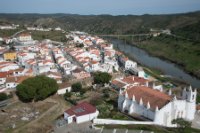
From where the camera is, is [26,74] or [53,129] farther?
[26,74]

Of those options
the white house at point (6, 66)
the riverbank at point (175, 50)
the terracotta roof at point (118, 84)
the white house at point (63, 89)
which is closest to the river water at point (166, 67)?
the riverbank at point (175, 50)

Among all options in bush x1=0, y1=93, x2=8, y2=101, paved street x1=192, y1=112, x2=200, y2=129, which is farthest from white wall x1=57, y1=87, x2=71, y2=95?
paved street x1=192, y1=112, x2=200, y2=129

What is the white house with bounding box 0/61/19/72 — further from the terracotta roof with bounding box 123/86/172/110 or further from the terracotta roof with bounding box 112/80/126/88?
the terracotta roof with bounding box 123/86/172/110

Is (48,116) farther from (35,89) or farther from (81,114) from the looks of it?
(35,89)

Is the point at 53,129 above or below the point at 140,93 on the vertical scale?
below

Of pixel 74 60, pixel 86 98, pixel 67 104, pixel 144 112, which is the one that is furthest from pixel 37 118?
pixel 74 60

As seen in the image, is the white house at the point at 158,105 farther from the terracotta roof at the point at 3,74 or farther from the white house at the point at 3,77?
the terracotta roof at the point at 3,74

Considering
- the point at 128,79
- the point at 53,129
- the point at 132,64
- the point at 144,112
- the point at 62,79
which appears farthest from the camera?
the point at 132,64

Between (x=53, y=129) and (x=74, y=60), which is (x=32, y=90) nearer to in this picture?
(x=53, y=129)
